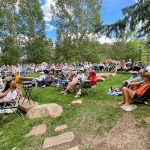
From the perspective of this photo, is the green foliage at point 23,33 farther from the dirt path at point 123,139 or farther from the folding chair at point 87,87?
the dirt path at point 123,139

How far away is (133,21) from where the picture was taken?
726cm

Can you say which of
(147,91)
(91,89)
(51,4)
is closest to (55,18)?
(51,4)

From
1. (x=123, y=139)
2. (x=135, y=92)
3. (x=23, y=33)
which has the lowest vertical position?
(x=123, y=139)

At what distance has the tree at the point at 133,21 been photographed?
679cm

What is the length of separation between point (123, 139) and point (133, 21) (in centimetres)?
278

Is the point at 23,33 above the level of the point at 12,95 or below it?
above

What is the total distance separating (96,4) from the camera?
124ft

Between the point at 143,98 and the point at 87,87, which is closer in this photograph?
the point at 143,98

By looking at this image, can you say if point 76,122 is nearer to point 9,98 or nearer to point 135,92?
point 135,92

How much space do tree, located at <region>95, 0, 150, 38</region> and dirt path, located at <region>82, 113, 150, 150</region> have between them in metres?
2.31

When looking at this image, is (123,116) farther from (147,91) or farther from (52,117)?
(52,117)

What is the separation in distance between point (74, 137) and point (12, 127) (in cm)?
242

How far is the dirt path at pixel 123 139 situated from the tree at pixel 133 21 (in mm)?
2309

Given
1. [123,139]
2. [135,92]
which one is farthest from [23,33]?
[123,139]
